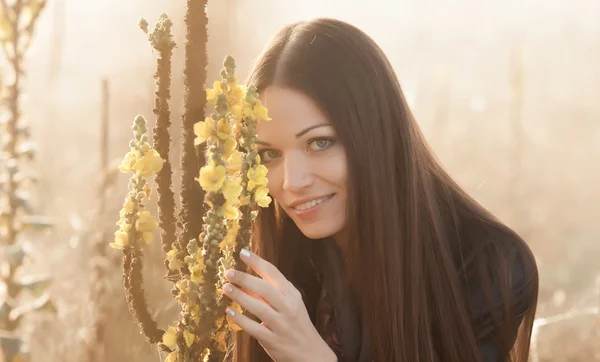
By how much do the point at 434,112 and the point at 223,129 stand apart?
10.00 feet

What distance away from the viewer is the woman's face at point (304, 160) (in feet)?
3.99

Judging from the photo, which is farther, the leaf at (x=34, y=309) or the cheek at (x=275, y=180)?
the cheek at (x=275, y=180)

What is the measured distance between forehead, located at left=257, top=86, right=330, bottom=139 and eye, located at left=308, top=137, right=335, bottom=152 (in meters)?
0.03

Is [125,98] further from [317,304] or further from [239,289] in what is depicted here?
[239,289]

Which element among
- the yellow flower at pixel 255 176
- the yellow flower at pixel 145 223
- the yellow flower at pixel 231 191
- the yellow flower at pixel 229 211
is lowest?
the yellow flower at pixel 145 223

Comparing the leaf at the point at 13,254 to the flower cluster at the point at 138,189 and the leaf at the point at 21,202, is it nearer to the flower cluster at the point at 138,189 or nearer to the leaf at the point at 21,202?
the leaf at the point at 21,202

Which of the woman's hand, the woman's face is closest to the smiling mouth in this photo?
the woman's face

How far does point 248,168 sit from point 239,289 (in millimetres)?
192

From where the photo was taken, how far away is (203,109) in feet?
2.89

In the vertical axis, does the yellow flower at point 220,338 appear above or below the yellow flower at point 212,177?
below

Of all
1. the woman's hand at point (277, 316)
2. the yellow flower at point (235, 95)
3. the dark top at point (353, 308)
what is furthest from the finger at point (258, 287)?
the dark top at point (353, 308)

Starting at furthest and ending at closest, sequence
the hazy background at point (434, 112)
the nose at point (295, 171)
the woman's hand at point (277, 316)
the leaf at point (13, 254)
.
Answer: the hazy background at point (434, 112) < the nose at point (295, 171) < the woman's hand at point (277, 316) < the leaf at point (13, 254)

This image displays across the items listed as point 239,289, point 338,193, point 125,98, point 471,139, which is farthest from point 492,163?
point 239,289

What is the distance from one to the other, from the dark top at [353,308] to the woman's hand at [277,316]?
0.39 m
